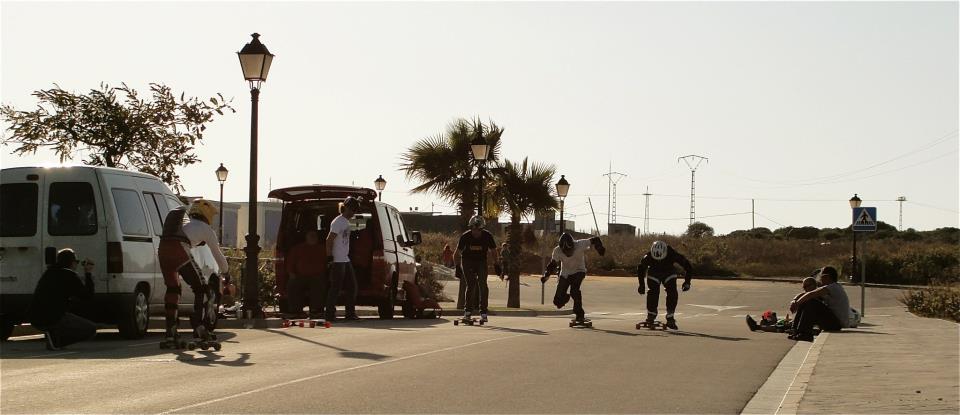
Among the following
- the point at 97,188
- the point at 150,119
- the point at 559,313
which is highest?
the point at 150,119

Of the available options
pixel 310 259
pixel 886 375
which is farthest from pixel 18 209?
pixel 886 375

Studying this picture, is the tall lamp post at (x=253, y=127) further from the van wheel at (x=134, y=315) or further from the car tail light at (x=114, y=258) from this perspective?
the car tail light at (x=114, y=258)

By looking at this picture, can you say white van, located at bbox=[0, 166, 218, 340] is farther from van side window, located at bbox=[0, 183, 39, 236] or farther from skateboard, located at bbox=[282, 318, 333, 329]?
skateboard, located at bbox=[282, 318, 333, 329]

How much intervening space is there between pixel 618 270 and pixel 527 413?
57.5 metres

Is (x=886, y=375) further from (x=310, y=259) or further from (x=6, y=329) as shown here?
(x=310, y=259)

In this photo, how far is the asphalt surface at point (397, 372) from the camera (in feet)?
32.2

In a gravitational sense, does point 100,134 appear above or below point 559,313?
above

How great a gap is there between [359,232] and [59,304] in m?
8.73

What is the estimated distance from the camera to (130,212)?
1652 centimetres

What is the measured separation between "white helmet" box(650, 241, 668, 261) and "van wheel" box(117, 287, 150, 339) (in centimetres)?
839

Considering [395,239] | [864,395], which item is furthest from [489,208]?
[864,395]

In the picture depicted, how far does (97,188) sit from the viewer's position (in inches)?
627

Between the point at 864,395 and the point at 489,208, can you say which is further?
the point at 489,208

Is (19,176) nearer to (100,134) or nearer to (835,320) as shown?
(100,134)
